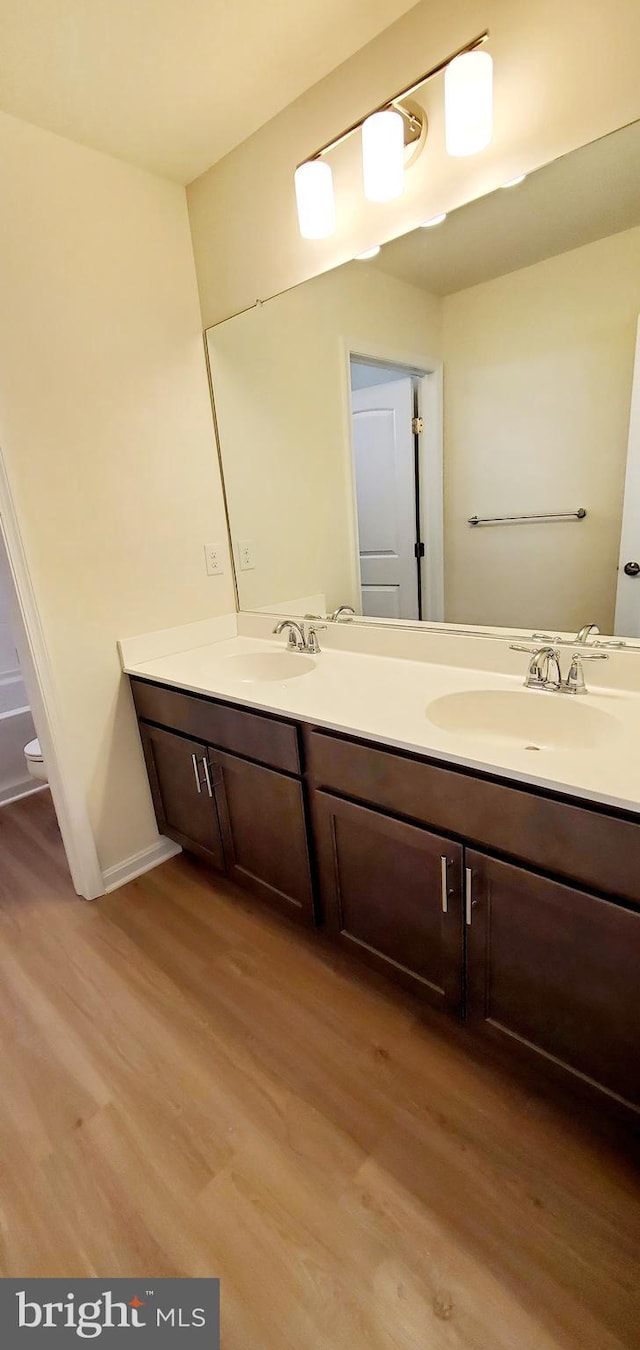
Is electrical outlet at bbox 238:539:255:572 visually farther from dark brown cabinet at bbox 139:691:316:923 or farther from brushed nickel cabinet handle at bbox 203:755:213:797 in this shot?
brushed nickel cabinet handle at bbox 203:755:213:797

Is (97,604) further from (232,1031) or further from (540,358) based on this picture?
(540,358)

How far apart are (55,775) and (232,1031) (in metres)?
0.97

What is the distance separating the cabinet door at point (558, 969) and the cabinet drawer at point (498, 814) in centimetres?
4

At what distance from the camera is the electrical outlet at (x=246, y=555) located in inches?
84.4

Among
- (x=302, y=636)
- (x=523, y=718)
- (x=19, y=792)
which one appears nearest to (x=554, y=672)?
(x=523, y=718)

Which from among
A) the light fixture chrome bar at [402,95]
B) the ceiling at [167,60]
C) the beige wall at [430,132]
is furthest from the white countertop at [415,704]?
the ceiling at [167,60]

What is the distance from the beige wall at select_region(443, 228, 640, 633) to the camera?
1.20 meters

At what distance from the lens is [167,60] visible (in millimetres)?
1332

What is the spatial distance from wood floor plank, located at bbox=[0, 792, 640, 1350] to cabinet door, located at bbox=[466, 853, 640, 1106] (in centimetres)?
20

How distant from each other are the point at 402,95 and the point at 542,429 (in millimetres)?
819

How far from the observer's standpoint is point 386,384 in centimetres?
160

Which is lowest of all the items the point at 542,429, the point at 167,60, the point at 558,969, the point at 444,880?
the point at 558,969

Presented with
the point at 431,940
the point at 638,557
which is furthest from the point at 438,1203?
the point at 638,557

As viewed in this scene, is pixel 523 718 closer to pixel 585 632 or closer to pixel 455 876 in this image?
pixel 585 632
